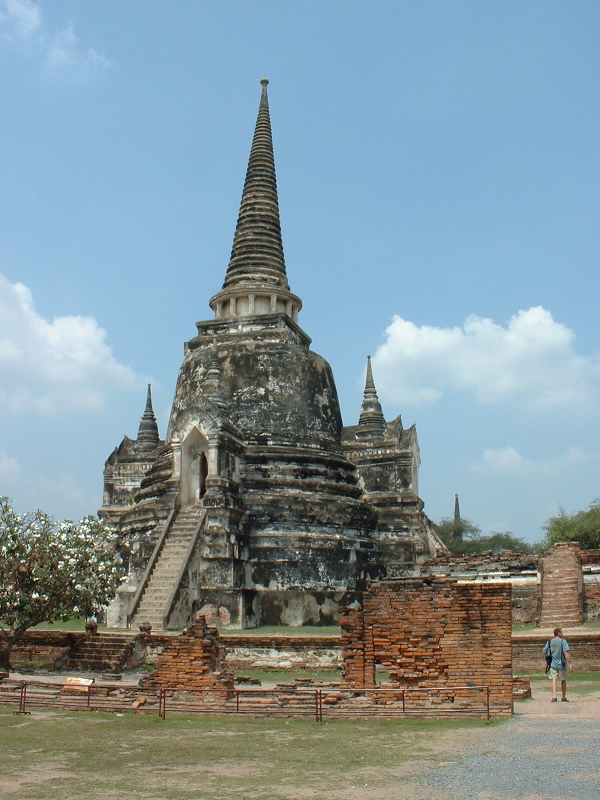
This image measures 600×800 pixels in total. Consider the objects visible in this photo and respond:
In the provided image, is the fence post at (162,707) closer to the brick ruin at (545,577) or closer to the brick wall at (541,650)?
Answer: the brick wall at (541,650)

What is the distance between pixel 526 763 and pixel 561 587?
1675 centimetres

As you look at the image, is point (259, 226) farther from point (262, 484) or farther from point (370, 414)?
point (262, 484)

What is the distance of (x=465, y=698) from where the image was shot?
11.5 meters

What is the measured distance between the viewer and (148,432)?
Result: 124 feet

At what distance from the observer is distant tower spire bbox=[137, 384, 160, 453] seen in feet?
122

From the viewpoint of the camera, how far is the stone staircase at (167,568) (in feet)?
68.6

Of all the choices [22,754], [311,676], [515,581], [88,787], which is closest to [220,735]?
[22,754]

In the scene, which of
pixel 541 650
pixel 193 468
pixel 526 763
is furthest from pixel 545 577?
pixel 526 763

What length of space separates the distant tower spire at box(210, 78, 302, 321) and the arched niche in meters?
6.70

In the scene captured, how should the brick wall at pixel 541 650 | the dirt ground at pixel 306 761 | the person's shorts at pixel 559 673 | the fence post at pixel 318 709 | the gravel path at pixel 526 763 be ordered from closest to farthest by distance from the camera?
the gravel path at pixel 526 763, the dirt ground at pixel 306 761, the fence post at pixel 318 709, the person's shorts at pixel 559 673, the brick wall at pixel 541 650

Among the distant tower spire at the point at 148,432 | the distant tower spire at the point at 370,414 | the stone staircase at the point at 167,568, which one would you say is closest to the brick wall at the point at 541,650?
the stone staircase at the point at 167,568

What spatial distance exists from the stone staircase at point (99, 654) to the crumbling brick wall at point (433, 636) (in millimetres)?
5893

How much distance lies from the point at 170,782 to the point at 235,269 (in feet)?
83.6


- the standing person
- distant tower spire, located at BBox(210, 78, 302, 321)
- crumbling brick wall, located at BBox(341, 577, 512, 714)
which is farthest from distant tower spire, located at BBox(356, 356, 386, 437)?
the standing person
